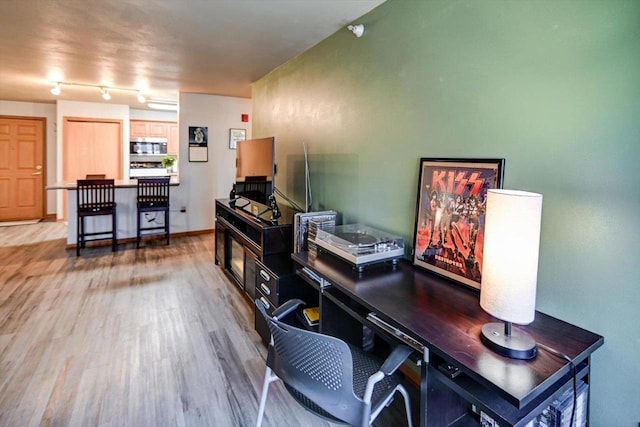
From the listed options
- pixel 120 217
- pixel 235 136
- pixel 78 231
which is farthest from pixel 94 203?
pixel 235 136

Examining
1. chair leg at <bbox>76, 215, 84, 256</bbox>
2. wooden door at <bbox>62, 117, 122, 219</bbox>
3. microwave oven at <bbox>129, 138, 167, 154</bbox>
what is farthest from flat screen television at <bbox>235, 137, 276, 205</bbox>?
microwave oven at <bbox>129, 138, 167, 154</bbox>

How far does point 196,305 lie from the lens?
3213mm

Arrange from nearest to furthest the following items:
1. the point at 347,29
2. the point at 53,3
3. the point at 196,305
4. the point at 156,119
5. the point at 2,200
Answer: the point at 53,3
the point at 347,29
the point at 196,305
the point at 2,200
the point at 156,119

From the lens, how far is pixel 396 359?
1.24 m

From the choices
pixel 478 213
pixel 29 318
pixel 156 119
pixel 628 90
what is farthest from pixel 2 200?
pixel 628 90

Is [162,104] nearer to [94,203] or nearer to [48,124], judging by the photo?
[94,203]

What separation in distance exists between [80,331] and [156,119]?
19.8 feet

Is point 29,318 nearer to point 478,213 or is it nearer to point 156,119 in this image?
point 478,213

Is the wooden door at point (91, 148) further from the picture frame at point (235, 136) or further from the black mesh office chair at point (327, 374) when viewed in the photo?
the black mesh office chair at point (327, 374)

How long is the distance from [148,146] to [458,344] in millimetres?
7950

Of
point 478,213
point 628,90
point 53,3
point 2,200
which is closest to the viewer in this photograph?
point 628,90

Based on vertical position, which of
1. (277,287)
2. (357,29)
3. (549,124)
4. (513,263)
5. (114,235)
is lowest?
(114,235)

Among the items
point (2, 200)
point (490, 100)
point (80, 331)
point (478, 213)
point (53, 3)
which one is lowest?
point (80, 331)

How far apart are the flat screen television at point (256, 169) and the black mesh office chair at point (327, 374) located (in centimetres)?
189
